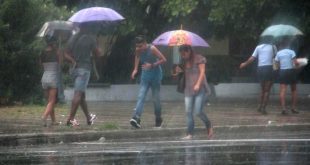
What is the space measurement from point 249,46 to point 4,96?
44.5 ft

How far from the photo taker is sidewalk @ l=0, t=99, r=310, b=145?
14.2m

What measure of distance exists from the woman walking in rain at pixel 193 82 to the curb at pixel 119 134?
0.85m

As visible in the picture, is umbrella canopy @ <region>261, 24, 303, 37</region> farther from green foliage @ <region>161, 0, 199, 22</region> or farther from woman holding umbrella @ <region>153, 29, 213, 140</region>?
woman holding umbrella @ <region>153, 29, 213, 140</region>

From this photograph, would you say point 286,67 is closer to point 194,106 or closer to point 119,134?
point 194,106

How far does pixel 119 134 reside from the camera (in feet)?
47.2

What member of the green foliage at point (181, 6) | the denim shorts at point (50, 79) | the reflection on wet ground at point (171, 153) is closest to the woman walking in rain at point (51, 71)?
the denim shorts at point (50, 79)

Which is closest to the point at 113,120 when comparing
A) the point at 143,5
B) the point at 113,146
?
the point at 113,146

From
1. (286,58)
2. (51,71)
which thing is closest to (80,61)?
(51,71)

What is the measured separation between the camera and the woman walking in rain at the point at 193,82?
1379cm

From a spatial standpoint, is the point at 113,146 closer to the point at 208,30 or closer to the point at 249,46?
the point at 208,30

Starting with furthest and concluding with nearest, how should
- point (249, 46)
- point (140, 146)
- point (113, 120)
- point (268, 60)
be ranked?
point (249, 46) → point (268, 60) → point (113, 120) → point (140, 146)

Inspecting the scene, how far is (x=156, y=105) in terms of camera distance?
15.1m

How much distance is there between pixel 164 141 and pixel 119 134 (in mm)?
1054

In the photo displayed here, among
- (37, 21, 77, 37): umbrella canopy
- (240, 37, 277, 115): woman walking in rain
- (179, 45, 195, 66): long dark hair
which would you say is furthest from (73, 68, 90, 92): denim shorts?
(240, 37, 277, 115): woman walking in rain
